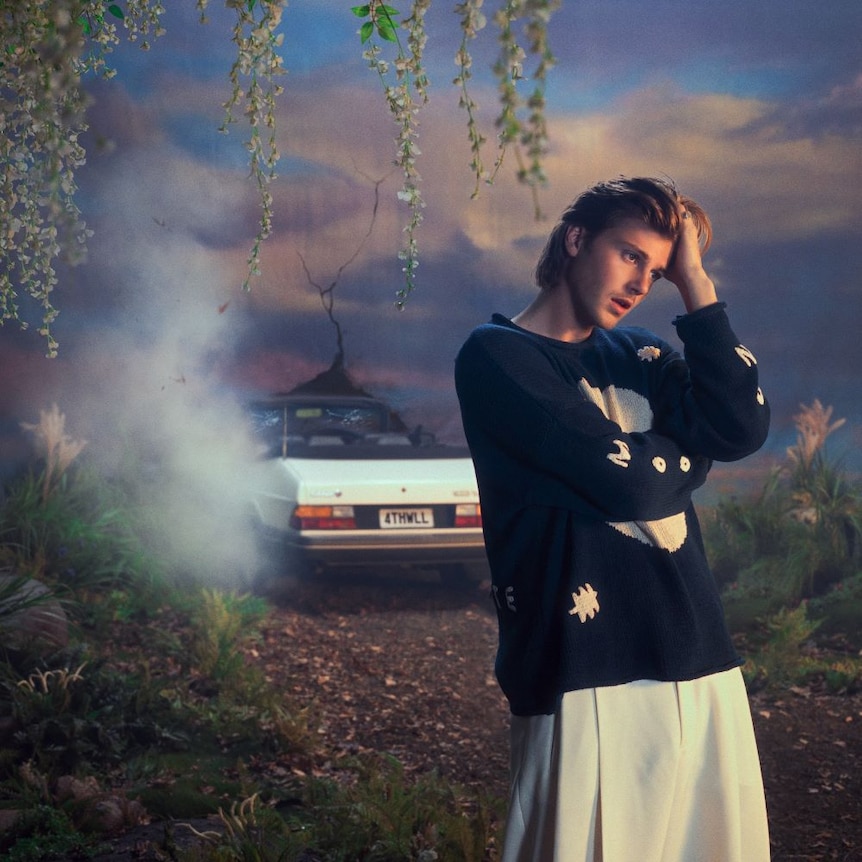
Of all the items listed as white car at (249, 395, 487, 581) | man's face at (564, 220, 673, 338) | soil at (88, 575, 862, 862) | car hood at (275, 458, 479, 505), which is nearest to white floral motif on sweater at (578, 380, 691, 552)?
man's face at (564, 220, 673, 338)

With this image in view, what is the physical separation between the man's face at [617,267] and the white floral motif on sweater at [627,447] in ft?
0.42

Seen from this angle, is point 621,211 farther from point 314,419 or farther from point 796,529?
point 796,529

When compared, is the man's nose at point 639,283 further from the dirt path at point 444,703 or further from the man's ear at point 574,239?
the dirt path at point 444,703

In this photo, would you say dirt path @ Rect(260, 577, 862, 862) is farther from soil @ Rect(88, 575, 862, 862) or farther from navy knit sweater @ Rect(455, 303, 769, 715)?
navy knit sweater @ Rect(455, 303, 769, 715)

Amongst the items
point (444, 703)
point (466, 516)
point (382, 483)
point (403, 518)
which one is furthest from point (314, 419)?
point (444, 703)

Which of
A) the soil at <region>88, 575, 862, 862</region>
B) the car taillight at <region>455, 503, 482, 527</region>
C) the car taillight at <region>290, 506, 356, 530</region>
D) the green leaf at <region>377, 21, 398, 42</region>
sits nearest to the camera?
the green leaf at <region>377, 21, 398, 42</region>

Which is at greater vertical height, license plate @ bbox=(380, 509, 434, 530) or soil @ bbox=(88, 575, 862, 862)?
license plate @ bbox=(380, 509, 434, 530)

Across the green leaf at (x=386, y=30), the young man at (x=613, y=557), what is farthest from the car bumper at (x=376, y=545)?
the green leaf at (x=386, y=30)

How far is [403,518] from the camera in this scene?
606cm

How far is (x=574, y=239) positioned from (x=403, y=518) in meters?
4.34

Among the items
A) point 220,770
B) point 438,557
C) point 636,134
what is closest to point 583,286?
point 220,770

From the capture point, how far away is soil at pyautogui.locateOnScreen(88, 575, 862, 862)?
12.5 feet

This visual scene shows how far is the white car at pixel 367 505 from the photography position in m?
6.03

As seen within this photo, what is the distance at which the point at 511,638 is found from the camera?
69.3 inches
